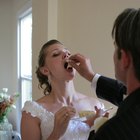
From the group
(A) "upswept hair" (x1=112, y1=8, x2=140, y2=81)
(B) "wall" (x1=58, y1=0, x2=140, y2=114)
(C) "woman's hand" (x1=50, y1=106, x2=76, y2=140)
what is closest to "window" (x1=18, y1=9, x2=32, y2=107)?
(B) "wall" (x1=58, y1=0, x2=140, y2=114)

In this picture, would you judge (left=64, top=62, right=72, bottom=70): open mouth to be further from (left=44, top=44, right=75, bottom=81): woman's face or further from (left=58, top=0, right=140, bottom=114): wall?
(left=58, top=0, right=140, bottom=114): wall

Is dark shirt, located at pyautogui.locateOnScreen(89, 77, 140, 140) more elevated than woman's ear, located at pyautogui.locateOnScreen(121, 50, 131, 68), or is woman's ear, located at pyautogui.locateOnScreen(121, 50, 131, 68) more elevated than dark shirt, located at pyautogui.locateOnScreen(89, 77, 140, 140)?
woman's ear, located at pyautogui.locateOnScreen(121, 50, 131, 68)

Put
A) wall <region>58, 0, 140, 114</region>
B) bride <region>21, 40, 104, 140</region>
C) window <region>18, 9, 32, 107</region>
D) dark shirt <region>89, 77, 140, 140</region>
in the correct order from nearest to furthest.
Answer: dark shirt <region>89, 77, 140, 140</region>, bride <region>21, 40, 104, 140</region>, wall <region>58, 0, 140, 114</region>, window <region>18, 9, 32, 107</region>

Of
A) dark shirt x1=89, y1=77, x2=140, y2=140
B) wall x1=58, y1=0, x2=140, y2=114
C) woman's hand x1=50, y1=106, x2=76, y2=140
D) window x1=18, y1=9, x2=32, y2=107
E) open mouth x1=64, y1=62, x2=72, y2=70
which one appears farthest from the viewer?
window x1=18, y1=9, x2=32, y2=107

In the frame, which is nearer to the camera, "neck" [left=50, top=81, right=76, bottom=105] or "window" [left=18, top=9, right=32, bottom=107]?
A: "neck" [left=50, top=81, right=76, bottom=105]

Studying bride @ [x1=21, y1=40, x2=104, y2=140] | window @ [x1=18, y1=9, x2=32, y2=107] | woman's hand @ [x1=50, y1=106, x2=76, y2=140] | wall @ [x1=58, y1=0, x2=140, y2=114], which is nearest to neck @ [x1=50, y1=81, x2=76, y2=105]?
bride @ [x1=21, y1=40, x2=104, y2=140]

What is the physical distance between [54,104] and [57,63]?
24cm

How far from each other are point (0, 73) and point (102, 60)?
289cm

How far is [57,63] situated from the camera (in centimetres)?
145

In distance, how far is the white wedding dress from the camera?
135 centimetres

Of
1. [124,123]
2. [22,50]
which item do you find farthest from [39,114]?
[22,50]

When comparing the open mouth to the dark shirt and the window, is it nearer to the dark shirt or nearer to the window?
the dark shirt

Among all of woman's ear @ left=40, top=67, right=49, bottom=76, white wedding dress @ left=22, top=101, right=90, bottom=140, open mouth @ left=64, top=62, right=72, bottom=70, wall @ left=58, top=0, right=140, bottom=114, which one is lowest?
white wedding dress @ left=22, top=101, right=90, bottom=140

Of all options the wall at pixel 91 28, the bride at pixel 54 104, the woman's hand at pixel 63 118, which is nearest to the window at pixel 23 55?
the wall at pixel 91 28
